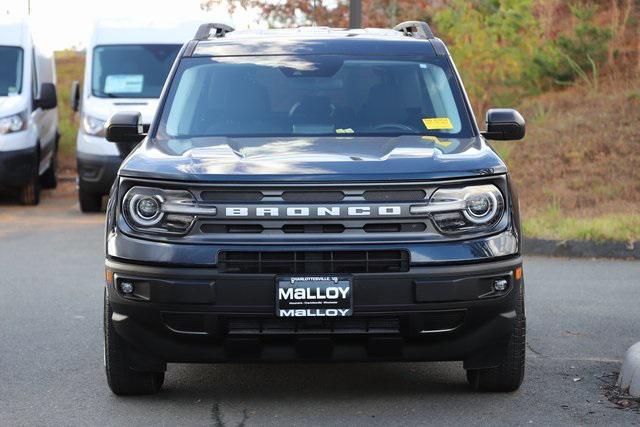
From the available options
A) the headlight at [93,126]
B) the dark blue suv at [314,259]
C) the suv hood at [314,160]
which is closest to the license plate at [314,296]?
the dark blue suv at [314,259]

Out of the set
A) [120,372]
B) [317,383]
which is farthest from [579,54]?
[120,372]

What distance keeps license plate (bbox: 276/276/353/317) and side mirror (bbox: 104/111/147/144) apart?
1.82 m

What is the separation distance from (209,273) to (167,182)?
1.60 feet

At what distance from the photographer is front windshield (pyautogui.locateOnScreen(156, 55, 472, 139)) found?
778cm

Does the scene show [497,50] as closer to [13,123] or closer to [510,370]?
[13,123]

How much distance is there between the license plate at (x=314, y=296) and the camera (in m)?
6.48

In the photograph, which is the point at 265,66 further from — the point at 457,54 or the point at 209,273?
the point at 457,54

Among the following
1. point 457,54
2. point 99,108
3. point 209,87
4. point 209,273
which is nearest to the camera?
point 209,273

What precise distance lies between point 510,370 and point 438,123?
145 cm

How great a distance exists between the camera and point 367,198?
21.7 feet

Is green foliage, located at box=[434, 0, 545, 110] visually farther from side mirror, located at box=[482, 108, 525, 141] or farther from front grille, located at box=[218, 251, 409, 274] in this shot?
front grille, located at box=[218, 251, 409, 274]

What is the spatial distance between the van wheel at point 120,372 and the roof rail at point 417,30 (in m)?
2.60

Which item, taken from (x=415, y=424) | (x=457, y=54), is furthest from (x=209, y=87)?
(x=457, y=54)

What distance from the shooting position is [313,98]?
26.2ft
